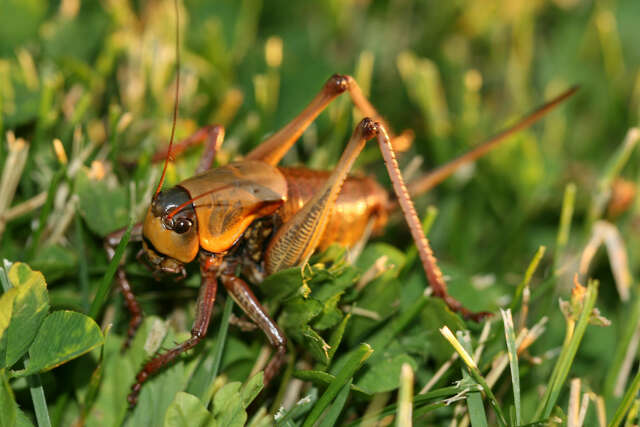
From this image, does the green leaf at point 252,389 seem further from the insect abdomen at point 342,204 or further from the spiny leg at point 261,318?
the insect abdomen at point 342,204

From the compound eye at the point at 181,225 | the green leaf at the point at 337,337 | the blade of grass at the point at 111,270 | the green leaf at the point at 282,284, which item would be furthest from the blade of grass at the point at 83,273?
the green leaf at the point at 337,337

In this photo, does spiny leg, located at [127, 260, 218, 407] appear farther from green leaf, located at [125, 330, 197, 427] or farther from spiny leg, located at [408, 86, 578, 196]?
spiny leg, located at [408, 86, 578, 196]

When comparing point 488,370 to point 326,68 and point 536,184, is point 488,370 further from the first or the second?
point 326,68

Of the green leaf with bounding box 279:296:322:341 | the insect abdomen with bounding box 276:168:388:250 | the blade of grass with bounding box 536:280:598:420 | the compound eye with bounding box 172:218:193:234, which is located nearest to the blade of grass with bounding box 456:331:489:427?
the blade of grass with bounding box 536:280:598:420

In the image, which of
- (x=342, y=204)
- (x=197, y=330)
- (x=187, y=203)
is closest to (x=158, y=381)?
(x=197, y=330)

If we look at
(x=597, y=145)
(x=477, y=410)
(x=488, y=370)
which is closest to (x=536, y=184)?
(x=597, y=145)

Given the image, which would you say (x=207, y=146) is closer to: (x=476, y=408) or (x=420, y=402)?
(x=420, y=402)
